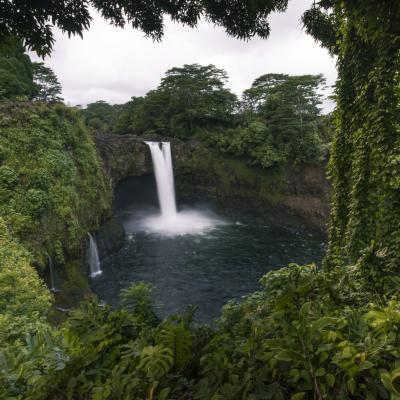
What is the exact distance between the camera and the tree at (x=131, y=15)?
3.22m

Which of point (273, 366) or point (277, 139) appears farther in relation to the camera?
point (277, 139)

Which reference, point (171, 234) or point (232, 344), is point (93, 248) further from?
point (232, 344)

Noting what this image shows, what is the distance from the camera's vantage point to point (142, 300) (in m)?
3.20

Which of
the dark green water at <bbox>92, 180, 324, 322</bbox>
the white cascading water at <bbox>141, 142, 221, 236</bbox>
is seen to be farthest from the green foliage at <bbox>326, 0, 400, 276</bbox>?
the white cascading water at <bbox>141, 142, 221, 236</bbox>

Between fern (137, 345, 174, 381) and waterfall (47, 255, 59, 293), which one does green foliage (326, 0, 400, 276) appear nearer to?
fern (137, 345, 174, 381)

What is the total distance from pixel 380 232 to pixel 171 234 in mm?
17741

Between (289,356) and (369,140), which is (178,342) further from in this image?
(369,140)

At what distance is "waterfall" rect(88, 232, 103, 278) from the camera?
49.6ft

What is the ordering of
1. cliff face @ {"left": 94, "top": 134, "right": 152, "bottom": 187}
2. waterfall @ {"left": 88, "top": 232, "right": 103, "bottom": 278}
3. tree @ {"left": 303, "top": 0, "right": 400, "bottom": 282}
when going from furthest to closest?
cliff face @ {"left": 94, "top": 134, "right": 152, "bottom": 187} → waterfall @ {"left": 88, "top": 232, "right": 103, "bottom": 278} → tree @ {"left": 303, "top": 0, "right": 400, "bottom": 282}

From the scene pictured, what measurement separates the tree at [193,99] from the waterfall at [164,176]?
3959mm

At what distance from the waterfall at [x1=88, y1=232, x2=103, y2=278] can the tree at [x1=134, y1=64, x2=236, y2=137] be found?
17.0 metres

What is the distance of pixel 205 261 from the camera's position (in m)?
17.0

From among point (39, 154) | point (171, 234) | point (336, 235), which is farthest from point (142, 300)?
point (171, 234)

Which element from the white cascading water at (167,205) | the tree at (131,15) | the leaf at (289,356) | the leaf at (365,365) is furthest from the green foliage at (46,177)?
the leaf at (365,365)
